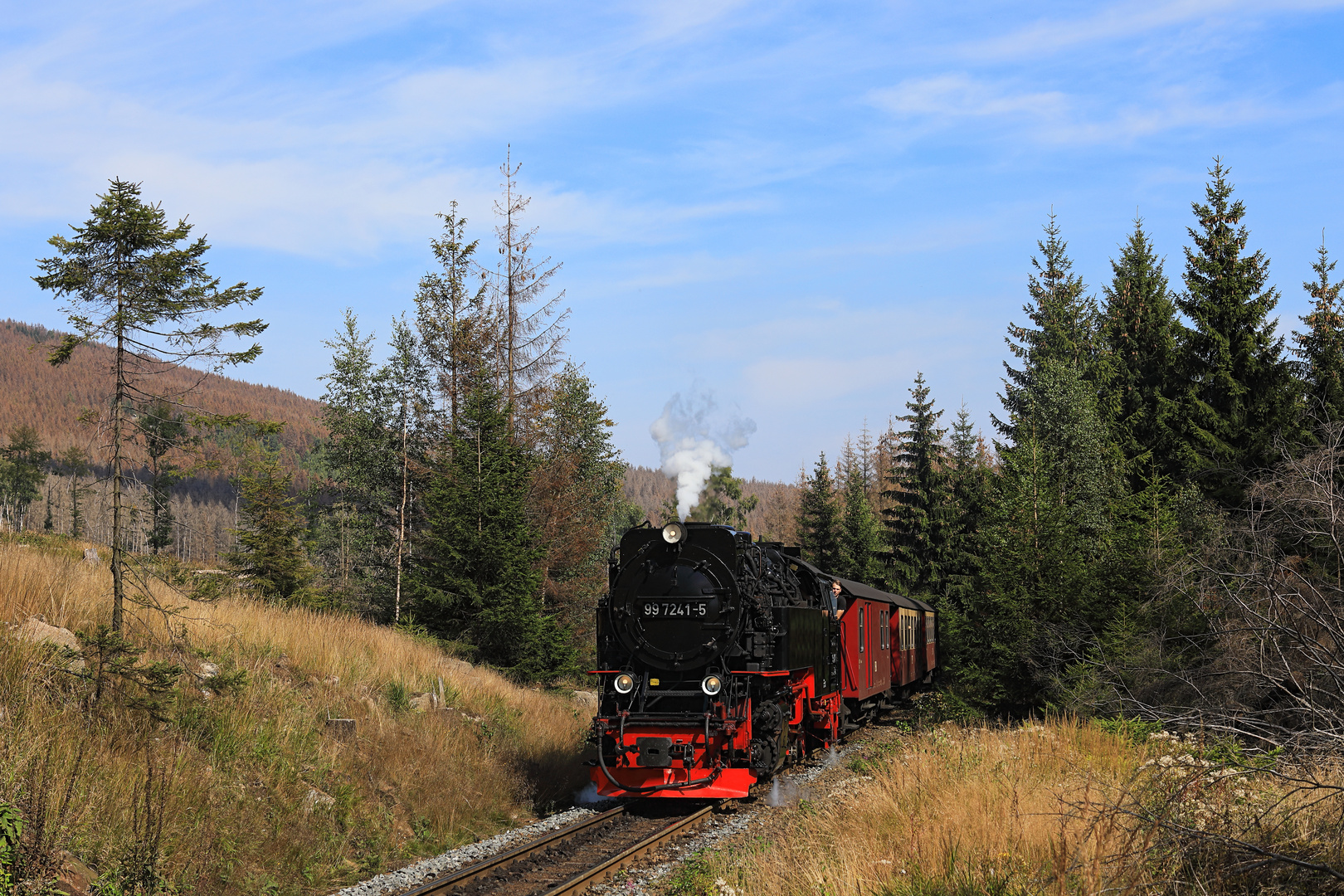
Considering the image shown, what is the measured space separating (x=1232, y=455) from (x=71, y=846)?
31.3 m

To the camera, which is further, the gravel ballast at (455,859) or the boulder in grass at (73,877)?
the gravel ballast at (455,859)

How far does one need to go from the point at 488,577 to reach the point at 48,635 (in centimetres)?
1387

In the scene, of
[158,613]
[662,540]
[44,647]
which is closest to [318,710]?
[158,613]

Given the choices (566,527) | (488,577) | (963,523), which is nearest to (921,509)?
(963,523)

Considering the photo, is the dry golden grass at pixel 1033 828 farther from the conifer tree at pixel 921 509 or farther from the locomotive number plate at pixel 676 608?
the conifer tree at pixel 921 509

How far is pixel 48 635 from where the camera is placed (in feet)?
32.4

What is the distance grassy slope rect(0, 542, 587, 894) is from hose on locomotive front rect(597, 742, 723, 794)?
1519 mm

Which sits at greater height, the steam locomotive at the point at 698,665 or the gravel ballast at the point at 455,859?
the steam locomotive at the point at 698,665

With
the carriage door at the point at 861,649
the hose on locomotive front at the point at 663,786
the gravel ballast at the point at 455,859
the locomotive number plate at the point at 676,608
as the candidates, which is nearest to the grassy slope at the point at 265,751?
the gravel ballast at the point at 455,859

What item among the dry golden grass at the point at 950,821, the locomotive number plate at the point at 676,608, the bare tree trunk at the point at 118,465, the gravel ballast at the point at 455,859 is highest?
the bare tree trunk at the point at 118,465

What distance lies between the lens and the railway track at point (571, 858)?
8.47 metres

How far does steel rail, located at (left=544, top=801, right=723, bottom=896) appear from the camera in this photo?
8398 mm

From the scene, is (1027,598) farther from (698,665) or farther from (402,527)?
(402,527)

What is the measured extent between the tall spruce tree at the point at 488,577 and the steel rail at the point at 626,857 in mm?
11745
